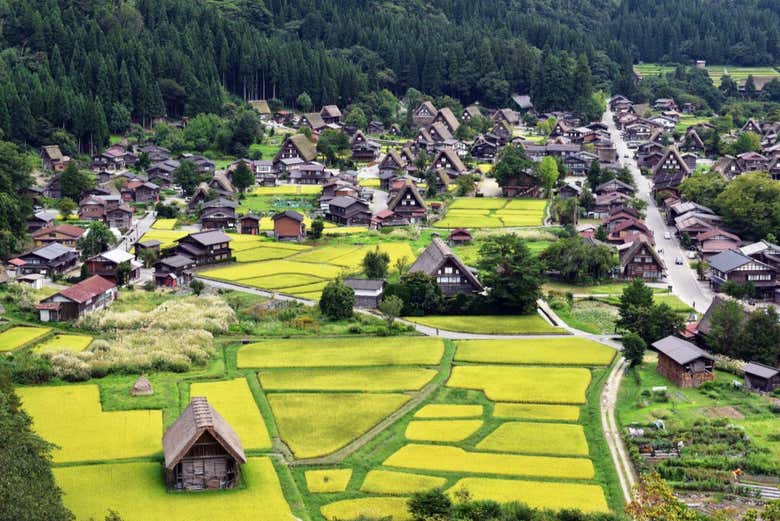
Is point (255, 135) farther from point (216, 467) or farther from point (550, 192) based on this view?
point (216, 467)

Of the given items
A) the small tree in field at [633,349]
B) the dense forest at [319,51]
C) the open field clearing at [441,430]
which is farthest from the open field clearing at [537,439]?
the dense forest at [319,51]

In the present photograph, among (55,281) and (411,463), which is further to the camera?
(55,281)

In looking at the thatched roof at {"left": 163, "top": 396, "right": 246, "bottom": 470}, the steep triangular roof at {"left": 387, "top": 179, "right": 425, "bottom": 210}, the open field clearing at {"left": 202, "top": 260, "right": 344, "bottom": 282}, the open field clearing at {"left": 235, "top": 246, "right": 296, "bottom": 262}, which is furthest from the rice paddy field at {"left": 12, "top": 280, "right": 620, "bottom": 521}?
the steep triangular roof at {"left": 387, "top": 179, "right": 425, "bottom": 210}

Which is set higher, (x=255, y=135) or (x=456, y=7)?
(x=456, y=7)

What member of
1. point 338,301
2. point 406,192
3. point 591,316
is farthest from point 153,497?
point 406,192

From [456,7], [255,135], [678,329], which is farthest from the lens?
[456,7]

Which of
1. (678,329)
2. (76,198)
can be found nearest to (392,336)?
(678,329)

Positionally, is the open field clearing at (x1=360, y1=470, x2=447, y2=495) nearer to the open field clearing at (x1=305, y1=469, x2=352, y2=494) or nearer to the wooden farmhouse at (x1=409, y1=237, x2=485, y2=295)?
the open field clearing at (x1=305, y1=469, x2=352, y2=494)
